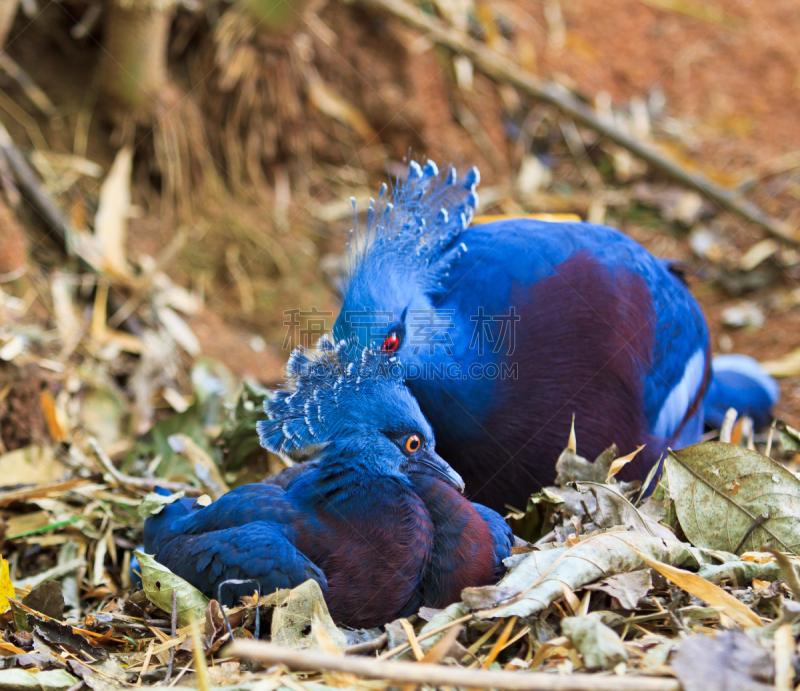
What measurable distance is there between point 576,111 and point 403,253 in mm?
3081

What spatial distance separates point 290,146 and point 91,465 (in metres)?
2.77

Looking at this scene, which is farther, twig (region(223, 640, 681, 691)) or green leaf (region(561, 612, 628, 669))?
green leaf (region(561, 612, 628, 669))

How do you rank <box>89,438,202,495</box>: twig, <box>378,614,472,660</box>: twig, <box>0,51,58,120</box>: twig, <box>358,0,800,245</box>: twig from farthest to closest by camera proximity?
<box>358,0,800,245</box>: twig → <box>0,51,58,120</box>: twig → <box>89,438,202,495</box>: twig → <box>378,614,472,660</box>: twig

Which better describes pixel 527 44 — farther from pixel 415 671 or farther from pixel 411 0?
pixel 415 671

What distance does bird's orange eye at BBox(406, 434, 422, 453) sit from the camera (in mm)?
2121

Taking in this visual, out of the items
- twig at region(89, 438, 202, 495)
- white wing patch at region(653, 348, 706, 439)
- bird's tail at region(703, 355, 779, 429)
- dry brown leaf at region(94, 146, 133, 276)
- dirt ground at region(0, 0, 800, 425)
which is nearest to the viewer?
twig at region(89, 438, 202, 495)

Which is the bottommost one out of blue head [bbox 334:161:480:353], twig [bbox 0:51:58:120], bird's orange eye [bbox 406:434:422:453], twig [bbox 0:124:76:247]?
bird's orange eye [bbox 406:434:422:453]

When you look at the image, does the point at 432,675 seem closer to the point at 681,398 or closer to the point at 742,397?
the point at 681,398

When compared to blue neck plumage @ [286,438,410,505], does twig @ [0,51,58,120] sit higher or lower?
higher

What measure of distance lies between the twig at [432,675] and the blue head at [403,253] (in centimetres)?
107

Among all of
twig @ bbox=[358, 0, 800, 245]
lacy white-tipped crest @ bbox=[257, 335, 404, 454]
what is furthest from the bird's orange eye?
twig @ bbox=[358, 0, 800, 245]

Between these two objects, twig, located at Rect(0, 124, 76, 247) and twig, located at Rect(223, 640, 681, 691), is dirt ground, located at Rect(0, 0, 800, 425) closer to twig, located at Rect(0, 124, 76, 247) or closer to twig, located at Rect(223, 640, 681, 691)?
twig, located at Rect(0, 124, 76, 247)

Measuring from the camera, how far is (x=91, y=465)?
119 inches

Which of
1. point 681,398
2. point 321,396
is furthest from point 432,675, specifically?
point 681,398
